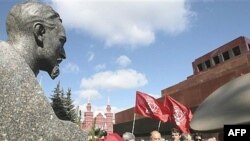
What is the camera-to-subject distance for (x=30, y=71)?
4.79ft

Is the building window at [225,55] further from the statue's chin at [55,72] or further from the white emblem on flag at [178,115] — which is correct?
the statue's chin at [55,72]

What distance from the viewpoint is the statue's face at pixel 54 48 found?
1.64m

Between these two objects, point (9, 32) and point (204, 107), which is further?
point (9, 32)

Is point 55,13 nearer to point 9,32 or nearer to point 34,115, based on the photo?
point 9,32

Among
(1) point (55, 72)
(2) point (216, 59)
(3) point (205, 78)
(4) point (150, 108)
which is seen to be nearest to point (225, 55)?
(2) point (216, 59)

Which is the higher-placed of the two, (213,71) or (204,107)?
(213,71)

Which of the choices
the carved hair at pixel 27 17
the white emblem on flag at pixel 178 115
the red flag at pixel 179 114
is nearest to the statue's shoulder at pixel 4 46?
the carved hair at pixel 27 17

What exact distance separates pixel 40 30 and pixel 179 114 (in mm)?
10500

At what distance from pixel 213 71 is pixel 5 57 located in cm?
2643

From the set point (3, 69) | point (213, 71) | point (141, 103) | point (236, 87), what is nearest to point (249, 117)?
point (236, 87)

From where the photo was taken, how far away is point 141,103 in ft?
41.6

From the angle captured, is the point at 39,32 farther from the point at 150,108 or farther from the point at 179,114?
the point at 150,108

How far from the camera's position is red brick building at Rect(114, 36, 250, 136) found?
842 inches

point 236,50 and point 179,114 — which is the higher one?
point 236,50
